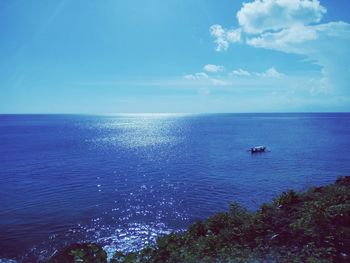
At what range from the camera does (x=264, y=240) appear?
55.0 ft

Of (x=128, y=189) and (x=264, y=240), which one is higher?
(x=264, y=240)

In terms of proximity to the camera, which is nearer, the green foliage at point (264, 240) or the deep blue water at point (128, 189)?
the green foliage at point (264, 240)

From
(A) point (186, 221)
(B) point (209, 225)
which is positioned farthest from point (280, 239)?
(A) point (186, 221)

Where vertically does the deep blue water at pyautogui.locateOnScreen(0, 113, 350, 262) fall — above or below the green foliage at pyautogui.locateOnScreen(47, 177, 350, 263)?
below

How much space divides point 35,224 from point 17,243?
4.32 meters

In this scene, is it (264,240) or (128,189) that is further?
(128,189)

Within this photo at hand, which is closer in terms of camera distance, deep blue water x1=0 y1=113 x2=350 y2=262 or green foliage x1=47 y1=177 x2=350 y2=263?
green foliage x1=47 y1=177 x2=350 y2=263

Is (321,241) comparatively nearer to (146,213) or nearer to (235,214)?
(235,214)

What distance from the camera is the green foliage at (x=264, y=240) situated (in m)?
13.0

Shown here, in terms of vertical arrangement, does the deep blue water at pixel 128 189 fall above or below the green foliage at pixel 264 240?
below

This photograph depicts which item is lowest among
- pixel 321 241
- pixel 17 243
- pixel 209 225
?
pixel 17 243

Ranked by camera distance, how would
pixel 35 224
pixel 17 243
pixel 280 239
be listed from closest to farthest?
pixel 280 239 < pixel 17 243 < pixel 35 224

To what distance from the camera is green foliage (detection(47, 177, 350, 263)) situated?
512 inches

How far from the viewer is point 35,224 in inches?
1241
